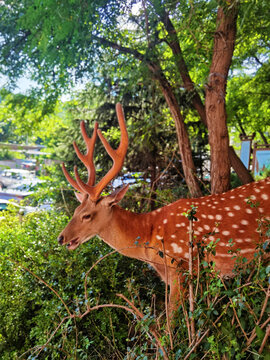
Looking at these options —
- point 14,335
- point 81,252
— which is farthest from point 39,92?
point 14,335

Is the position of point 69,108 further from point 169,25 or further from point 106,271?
point 106,271

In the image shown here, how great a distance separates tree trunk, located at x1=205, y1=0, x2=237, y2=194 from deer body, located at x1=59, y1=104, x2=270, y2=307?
39.3 inches

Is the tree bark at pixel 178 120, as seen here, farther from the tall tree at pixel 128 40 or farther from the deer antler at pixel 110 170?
the deer antler at pixel 110 170

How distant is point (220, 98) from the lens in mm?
2883

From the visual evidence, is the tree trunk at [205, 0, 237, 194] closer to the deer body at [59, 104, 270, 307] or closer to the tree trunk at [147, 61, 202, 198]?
the tree trunk at [147, 61, 202, 198]

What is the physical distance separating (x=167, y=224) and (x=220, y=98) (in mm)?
1471

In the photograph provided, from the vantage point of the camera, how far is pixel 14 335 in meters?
2.09

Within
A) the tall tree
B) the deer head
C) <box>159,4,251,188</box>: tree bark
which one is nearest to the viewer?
the deer head

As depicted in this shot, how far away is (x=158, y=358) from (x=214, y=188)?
2.13 metres

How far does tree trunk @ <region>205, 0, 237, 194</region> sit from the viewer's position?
2.81 meters

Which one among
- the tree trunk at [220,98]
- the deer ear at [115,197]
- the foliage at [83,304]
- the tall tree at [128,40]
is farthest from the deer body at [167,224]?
the tall tree at [128,40]

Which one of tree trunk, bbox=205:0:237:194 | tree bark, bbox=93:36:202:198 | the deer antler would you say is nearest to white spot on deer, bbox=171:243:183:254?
the deer antler

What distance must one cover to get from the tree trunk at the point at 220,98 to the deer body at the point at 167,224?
1.00 meters

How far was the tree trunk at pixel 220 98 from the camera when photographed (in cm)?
281
